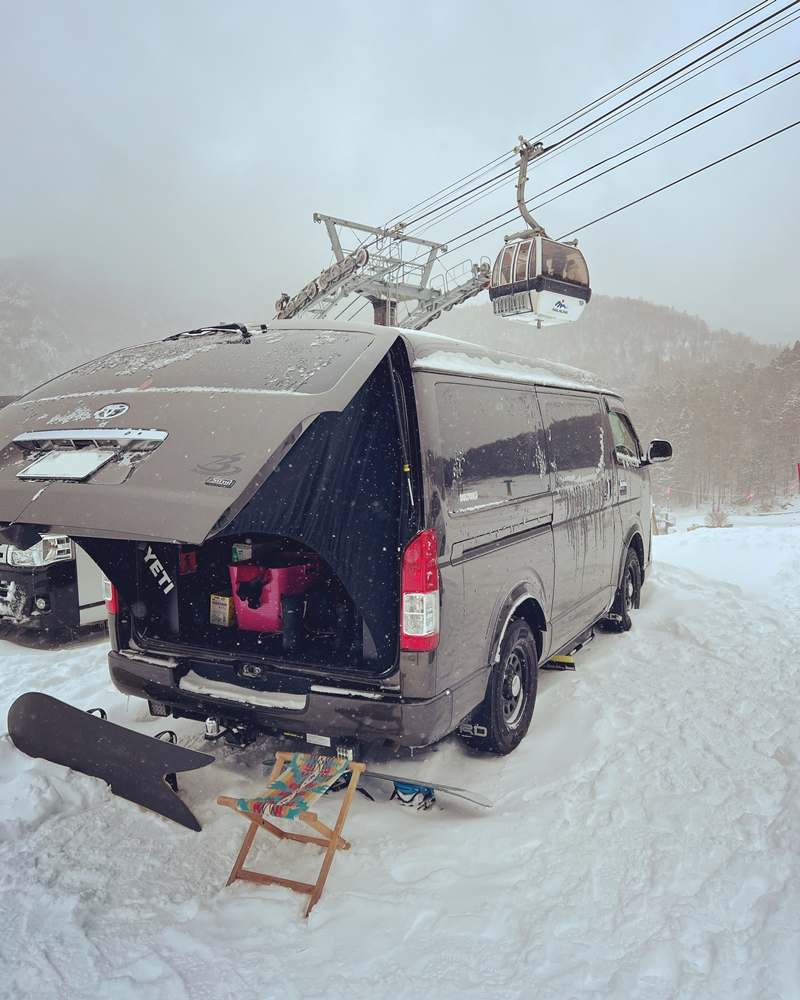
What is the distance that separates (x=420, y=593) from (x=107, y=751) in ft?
5.92

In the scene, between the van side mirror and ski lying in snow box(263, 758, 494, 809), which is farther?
the van side mirror

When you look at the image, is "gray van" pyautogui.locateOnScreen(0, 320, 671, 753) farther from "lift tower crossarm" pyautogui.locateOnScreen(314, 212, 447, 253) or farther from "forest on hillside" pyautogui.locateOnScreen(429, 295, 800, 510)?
"forest on hillside" pyautogui.locateOnScreen(429, 295, 800, 510)

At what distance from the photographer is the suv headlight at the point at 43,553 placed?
18.5 feet

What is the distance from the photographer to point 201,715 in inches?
140

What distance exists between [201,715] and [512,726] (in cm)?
178

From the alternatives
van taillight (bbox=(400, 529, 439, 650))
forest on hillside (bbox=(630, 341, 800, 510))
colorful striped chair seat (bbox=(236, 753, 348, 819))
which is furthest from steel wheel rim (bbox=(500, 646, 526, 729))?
forest on hillside (bbox=(630, 341, 800, 510))

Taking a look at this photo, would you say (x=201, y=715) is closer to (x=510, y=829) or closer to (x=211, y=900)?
(x=211, y=900)

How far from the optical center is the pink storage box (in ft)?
12.9

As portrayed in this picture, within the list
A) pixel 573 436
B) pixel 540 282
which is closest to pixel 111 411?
pixel 573 436

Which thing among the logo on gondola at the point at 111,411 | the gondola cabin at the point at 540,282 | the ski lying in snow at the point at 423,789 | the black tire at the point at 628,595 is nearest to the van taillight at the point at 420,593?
the ski lying in snow at the point at 423,789

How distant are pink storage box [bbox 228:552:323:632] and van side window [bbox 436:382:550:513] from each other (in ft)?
4.05

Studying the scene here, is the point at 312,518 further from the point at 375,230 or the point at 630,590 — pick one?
the point at 375,230

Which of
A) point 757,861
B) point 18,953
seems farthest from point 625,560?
point 18,953

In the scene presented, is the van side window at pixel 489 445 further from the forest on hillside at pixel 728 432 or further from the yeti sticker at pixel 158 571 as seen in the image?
the forest on hillside at pixel 728 432
